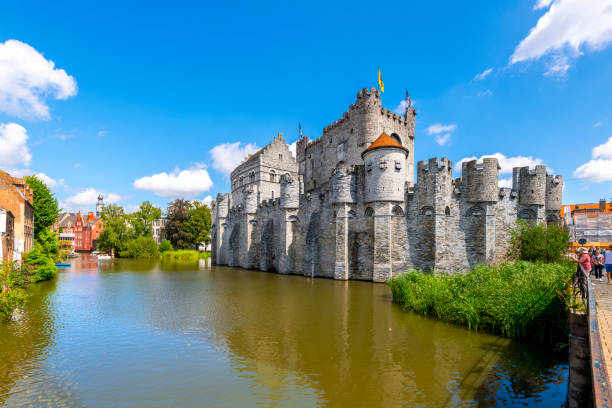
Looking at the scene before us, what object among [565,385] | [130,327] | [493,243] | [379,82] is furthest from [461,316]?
[379,82]

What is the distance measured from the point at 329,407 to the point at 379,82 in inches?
1205

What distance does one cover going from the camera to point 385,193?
22.0 metres

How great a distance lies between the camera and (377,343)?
9773 mm

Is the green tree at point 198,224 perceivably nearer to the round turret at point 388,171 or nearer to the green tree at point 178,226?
the green tree at point 178,226

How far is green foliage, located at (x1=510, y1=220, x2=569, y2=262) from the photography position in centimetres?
1717

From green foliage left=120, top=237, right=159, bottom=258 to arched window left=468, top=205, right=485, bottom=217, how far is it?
51.4m

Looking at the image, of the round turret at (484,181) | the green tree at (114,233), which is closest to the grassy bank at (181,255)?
the green tree at (114,233)

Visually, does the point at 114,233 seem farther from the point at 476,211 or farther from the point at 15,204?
the point at 476,211

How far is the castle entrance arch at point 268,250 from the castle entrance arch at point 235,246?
6.75 meters

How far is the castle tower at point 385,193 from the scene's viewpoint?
21.6m

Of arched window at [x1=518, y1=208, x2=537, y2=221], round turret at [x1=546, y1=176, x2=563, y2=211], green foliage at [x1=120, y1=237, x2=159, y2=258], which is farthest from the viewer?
green foliage at [x1=120, y1=237, x2=159, y2=258]

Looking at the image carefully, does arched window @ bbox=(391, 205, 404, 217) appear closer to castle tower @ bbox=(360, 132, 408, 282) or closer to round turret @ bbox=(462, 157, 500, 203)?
castle tower @ bbox=(360, 132, 408, 282)

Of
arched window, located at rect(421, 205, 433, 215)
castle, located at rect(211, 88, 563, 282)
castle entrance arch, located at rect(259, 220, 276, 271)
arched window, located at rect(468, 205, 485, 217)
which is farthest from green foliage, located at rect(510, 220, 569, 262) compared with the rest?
castle entrance arch, located at rect(259, 220, 276, 271)

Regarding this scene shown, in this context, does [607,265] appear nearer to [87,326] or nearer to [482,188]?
[482,188]
